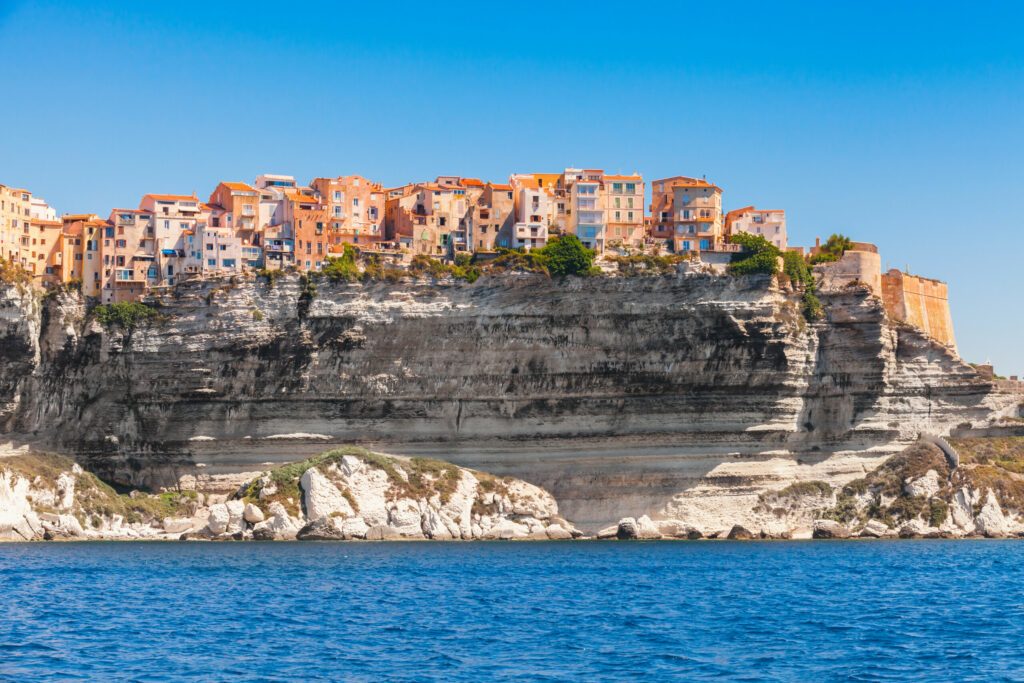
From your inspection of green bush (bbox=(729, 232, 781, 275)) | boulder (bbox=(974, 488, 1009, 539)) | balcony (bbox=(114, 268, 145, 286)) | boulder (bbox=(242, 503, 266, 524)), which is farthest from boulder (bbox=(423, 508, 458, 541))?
boulder (bbox=(974, 488, 1009, 539))

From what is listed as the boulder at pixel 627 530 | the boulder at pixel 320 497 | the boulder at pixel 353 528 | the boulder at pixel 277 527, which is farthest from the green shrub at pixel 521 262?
the boulder at pixel 277 527

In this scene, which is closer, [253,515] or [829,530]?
[253,515]

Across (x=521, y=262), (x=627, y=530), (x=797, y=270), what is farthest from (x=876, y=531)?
(x=521, y=262)

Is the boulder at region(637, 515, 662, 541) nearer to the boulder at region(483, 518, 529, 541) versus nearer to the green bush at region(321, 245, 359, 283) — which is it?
the boulder at region(483, 518, 529, 541)

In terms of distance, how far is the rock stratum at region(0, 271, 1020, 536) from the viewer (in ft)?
276

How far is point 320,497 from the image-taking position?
78.0 m

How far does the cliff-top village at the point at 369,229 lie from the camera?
86.9 metres

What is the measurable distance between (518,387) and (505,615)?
40089 mm

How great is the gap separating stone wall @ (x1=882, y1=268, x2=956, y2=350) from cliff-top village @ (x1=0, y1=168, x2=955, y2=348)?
118 mm

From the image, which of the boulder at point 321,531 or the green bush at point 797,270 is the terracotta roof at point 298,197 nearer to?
the boulder at point 321,531

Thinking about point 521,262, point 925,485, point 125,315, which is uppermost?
point 521,262

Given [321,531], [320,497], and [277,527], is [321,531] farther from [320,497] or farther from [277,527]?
[277,527]

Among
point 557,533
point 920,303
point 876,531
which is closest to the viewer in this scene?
point 876,531

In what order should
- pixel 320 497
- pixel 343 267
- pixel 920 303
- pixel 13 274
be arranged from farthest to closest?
pixel 920 303 → pixel 13 274 → pixel 343 267 → pixel 320 497
